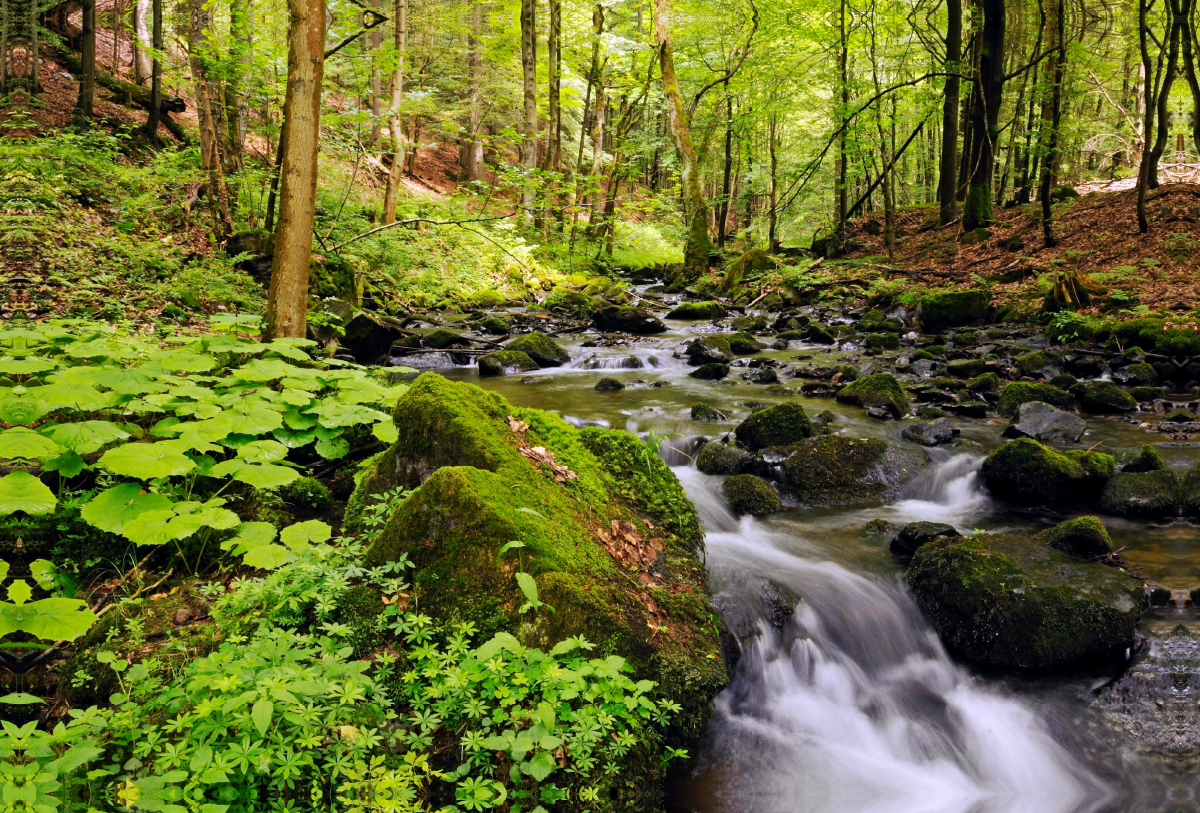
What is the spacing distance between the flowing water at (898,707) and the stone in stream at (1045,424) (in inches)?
87.3

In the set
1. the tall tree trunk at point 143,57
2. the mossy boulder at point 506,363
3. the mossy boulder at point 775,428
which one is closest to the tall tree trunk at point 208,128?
the mossy boulder at point 506,363

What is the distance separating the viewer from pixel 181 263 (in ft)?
32.0

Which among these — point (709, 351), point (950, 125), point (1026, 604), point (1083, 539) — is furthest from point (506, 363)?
point (950, 125)

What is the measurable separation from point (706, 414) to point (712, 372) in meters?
2.56

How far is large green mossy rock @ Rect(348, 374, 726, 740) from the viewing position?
2.99 meters

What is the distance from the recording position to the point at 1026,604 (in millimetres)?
4285

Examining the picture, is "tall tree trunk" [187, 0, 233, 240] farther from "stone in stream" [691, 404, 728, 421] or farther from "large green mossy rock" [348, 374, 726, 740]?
"large green mossy rock" [348, 374, 726, 740]

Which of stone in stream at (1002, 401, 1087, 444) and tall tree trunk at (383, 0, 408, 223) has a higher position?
tall tree trunk at (383, 0, 408, 223)

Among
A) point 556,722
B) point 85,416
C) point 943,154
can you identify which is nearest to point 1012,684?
point 556,722

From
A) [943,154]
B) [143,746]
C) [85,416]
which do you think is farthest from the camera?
[943,154]

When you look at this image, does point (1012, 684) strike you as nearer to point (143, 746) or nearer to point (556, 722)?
point (556, 722)

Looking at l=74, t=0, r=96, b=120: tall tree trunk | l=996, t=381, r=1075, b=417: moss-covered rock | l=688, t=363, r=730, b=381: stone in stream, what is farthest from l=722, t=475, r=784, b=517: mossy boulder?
l=74, t=0, r=96, b=120: tall tree trunk

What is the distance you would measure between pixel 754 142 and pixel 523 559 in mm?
29051

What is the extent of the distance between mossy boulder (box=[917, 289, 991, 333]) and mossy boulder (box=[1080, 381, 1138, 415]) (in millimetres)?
5341
